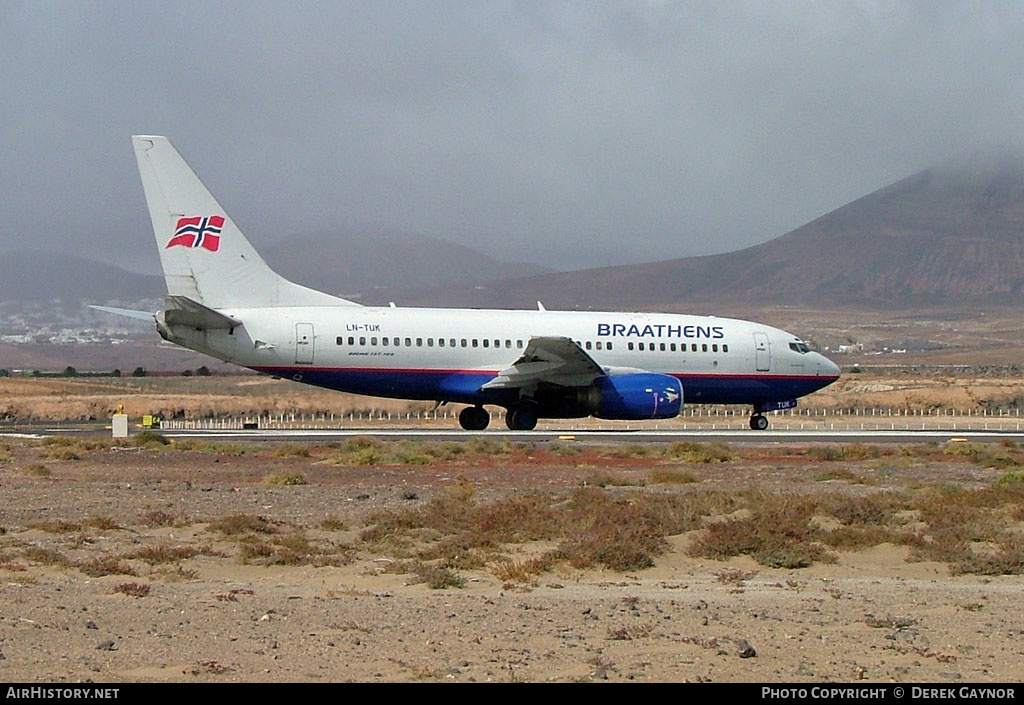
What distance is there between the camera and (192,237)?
3591cm

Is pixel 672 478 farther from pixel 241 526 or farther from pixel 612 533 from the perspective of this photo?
pixel 241 526

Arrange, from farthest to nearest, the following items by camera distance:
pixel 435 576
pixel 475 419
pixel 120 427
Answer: pixel 475 419
pixel 120 427
pixel 435 576

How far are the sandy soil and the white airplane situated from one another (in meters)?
19.5

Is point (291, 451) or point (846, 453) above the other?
point (291, 451)

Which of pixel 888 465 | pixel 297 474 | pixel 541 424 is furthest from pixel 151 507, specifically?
pixel 541 424

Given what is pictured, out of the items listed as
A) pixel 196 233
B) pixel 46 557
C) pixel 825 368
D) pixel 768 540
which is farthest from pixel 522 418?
pixel 46 557

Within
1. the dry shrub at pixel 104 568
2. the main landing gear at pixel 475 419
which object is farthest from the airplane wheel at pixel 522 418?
the dry shrub at pixel 104 568

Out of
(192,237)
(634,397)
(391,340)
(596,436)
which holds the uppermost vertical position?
(192,237)

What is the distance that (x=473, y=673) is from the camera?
341 inches

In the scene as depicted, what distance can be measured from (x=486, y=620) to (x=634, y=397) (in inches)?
1040

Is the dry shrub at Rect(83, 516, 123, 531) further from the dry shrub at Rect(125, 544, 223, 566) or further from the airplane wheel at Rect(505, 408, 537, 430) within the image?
the airplane wheel at Rect(505, 408, 537, 430)

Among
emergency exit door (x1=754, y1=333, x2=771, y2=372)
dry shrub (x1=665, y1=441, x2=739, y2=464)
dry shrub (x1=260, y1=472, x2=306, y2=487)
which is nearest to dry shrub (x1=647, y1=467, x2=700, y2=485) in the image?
dry shrub (x1=665, y1=441, x2=739, y2=464)

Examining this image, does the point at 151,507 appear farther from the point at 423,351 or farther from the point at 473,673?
the point at 423,351
